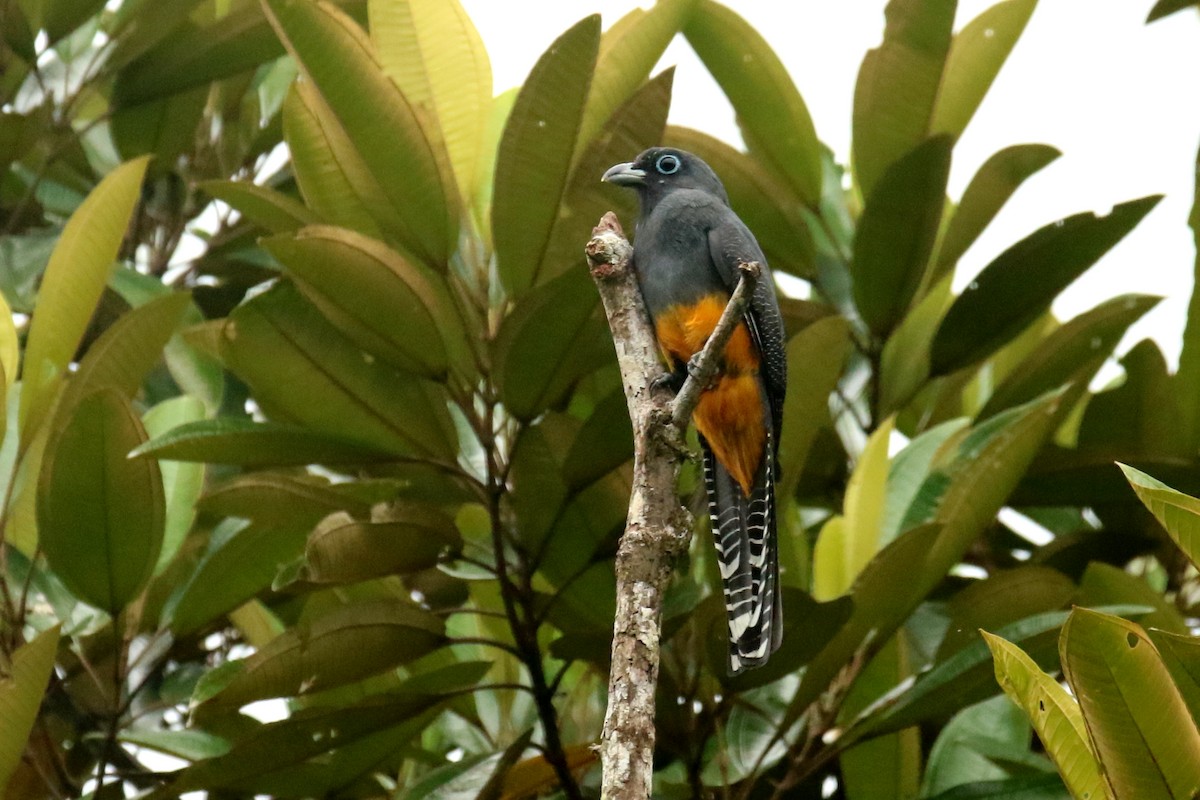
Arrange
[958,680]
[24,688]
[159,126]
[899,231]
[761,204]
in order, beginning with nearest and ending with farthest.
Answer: [24,688] → [958,680] → [899,231] → [761,204] → [159,126]

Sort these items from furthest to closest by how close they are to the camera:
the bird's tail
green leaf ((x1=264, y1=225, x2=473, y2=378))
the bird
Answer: the bird < green leaf ((x1=264, y1=225, x2=473, y2=378)) < the bird's tail

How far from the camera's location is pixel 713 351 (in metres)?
2.36

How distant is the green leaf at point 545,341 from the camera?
3125 millimetres

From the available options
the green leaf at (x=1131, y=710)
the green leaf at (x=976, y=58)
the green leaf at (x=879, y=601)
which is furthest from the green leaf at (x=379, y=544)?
the green leaf at (x=976, y=58)

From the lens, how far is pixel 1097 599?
3383 millimetres

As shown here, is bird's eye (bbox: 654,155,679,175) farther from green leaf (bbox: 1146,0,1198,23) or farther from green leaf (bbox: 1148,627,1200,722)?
green leaf (bbox: 1148,627,1200,722)

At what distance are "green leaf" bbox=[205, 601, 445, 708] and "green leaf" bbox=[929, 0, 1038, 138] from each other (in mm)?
1876

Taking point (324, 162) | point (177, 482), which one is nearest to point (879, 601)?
point (324, 162)

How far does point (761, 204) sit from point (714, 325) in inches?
27.4

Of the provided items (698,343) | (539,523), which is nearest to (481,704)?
(539,523)

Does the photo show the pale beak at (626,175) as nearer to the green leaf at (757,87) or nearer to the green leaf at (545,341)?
the green leaf at (757,87)

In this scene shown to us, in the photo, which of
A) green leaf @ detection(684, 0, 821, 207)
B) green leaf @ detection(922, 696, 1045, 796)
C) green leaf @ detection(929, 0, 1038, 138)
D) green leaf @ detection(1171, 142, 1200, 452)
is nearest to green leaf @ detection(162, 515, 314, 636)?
green leaf @ detection(922, 696, 1045, 796)

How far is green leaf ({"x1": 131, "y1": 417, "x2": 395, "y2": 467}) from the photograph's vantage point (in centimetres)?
308

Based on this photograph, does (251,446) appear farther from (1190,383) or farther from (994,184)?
(1190,383)
